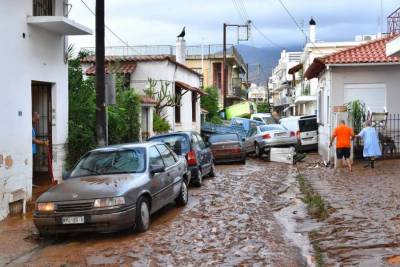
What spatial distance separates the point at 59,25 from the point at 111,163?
405cm

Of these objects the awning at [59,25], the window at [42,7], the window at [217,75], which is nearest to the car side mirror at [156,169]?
the awning at [59,25]

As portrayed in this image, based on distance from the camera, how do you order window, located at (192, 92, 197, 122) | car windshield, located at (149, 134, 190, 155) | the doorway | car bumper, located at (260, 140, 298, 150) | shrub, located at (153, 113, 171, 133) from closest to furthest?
the doorway < car windshield, located at (149, 134, 190, 155) < shrub, located at (153, 113, 171, 133) < car bumper, located at (260, 140, 298, 150) < window, located at (192, 92, 197, 122)

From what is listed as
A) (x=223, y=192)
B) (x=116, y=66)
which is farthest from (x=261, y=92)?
(x=223, y=192)

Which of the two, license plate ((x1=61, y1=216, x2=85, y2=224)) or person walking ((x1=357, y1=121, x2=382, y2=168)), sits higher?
person walking ((x1=357, y1=121, x2=382, y2=168))

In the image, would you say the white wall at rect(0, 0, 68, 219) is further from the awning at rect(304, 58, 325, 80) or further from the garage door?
the garage door

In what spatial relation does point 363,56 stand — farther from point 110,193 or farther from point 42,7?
point 110,193

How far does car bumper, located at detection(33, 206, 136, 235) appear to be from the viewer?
888 centimetres

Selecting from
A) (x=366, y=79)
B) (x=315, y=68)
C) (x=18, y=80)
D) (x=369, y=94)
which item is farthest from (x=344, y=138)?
(x=18, y=80)

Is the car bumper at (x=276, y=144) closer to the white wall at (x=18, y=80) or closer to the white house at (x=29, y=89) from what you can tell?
the white house at (x=29, y=89)

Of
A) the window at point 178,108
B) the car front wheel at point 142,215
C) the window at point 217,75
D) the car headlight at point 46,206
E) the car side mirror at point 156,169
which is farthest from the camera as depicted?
Result: the window at point 217,75

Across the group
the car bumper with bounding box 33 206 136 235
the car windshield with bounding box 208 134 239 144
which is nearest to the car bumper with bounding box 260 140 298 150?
the car windshield with bounding box 208 134 239 144

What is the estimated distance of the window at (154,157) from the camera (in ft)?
35.5

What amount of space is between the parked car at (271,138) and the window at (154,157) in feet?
51.8

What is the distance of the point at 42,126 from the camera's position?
14.3m
